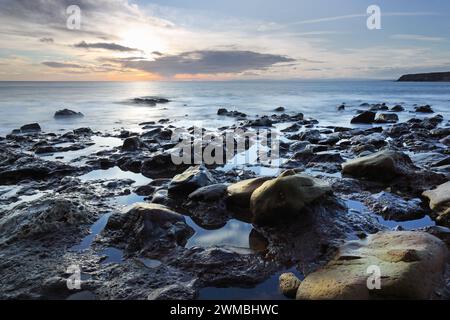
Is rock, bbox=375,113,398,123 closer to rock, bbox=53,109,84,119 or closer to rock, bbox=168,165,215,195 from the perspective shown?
rock, bbox=168,165,215,195

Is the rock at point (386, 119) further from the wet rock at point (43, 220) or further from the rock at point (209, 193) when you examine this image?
the wet rock at point (43, 220)

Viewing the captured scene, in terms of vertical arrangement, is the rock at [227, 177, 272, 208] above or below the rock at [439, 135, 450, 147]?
below

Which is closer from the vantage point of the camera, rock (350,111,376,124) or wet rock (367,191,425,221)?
wet rock (367,191,425,221)

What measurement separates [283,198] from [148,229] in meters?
1.97

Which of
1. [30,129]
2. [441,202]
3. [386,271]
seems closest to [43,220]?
[386,271]

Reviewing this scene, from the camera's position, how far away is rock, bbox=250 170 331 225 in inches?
204

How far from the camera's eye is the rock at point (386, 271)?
334cm

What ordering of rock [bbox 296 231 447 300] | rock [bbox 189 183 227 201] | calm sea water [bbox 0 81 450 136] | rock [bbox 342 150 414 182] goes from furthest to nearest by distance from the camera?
calm sea water [bbox 0 81 450 136] < rock [bbox 342 150 414 182] < rock [bbox 189 183 227 201] < rock [bbox 296 231 447 300]

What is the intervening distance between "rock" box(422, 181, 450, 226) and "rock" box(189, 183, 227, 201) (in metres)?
3.36

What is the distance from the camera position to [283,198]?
5.20 meters

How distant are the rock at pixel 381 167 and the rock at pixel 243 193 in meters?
2.55

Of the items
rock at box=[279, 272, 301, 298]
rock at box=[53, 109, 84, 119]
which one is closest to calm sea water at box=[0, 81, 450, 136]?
rock at box=[53, 109, 84, 119]

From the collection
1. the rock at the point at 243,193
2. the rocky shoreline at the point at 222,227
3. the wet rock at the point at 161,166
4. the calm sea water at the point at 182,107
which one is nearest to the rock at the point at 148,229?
the rocky shoreline at the point at 222,227
